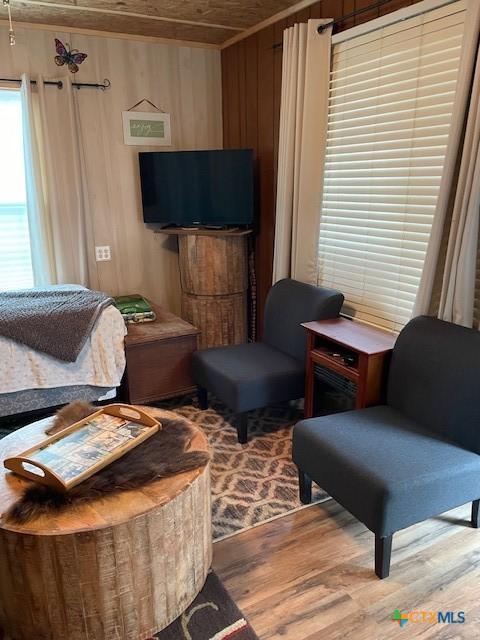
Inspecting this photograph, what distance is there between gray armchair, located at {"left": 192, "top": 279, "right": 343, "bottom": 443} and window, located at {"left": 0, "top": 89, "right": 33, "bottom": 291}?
162 cm

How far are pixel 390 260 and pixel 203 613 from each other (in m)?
1.91

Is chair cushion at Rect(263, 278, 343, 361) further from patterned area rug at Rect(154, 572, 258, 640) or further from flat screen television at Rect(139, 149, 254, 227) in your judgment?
patterned area rug at Rect(154, 572, 258, 640)

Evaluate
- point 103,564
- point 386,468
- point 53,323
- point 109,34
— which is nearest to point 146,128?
point 109,34

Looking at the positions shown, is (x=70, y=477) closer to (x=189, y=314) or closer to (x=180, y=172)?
(x=189, y=314)

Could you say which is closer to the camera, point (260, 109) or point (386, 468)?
point (386, 468)

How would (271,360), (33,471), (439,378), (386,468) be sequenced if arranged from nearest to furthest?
(33,471) < (386,468) < (439,378) < (271,360)

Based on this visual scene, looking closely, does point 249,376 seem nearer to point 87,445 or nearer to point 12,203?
point 87,445

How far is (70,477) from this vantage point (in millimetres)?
1478

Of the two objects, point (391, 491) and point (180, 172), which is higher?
point (180, 172)

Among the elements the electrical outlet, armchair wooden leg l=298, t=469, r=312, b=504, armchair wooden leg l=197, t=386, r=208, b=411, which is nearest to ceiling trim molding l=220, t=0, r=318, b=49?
the electrical outlet

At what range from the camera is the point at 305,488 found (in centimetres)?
221

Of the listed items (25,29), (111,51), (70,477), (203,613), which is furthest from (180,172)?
(203,613)

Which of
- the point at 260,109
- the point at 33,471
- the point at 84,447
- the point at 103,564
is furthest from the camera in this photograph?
the point at 260,109

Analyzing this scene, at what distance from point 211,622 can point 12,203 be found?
3.09 metres
